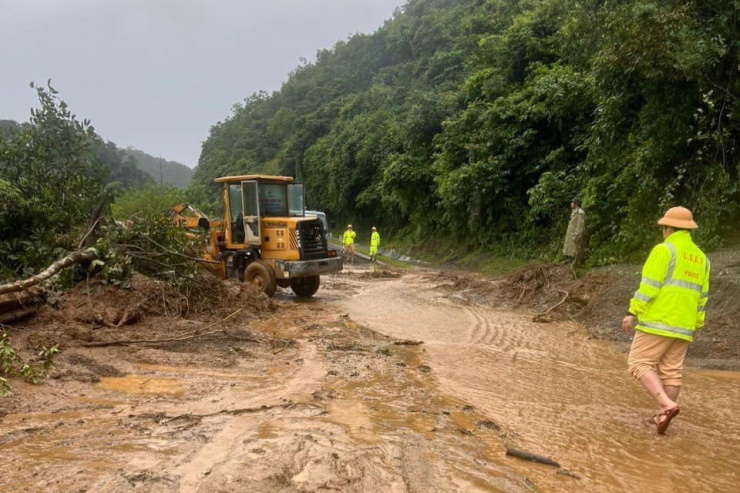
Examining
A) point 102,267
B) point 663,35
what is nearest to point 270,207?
point 102,267

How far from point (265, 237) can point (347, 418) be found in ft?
30.8

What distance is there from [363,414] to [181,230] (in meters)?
7.07

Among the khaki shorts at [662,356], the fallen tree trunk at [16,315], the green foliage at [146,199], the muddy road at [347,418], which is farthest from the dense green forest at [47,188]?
the green foliage at [146,199]

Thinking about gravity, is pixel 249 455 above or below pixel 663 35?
below

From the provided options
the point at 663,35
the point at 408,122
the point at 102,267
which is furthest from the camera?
the point at 408,122

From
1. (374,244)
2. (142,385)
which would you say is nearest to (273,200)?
(142,385)

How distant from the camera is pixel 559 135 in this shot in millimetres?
21016

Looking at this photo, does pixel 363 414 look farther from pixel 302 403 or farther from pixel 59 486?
pixel 59 486

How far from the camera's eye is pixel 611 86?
526 inches

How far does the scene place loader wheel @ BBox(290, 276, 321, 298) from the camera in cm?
1447

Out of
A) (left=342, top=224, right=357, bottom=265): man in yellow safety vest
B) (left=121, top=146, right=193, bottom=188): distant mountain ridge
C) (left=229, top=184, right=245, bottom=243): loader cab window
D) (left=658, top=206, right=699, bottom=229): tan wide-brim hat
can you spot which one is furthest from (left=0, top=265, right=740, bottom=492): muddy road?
(left=121, top=146, right=193, bottom=188): distant mountain ridge

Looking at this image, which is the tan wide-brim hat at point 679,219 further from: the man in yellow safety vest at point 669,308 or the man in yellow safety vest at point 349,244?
the man in yellow safety vest at point 349,244

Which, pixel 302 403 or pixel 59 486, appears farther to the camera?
pixel 302 403

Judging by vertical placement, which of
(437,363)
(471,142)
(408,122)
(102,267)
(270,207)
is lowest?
(437,363)
